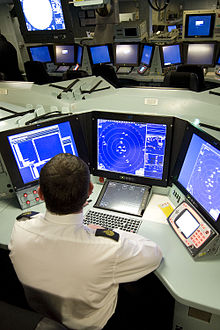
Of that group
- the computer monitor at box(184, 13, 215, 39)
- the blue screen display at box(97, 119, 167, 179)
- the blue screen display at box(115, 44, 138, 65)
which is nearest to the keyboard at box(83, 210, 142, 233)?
the blue screen display at box(97, 119, 167, 179)

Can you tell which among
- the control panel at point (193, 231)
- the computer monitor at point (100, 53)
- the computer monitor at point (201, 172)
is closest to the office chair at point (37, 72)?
the computer monitor at point (100, 53)

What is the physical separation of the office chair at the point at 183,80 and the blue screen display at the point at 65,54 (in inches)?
100.0

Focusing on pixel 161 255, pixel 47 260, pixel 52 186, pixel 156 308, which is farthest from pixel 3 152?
pixel 156 308

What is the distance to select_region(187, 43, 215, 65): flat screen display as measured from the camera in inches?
174

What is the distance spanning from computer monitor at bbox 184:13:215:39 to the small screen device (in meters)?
3.91

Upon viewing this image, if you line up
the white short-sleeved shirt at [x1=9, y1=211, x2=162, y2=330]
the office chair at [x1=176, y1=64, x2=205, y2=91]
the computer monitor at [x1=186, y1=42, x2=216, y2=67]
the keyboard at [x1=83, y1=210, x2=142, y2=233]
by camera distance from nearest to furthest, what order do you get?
the white short-sleeved shirt at [x1=9, y1=211, x2=162, y2=330], the keyboard at [x1=83, y1=210, x2=142, y2=233], the office chair at [x1=176, y1=64, x2=205, y2=91], the computer monitor at [x1=186, y1=42, x2=216, y2=67]

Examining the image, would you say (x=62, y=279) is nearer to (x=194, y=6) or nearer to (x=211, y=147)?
(x=211, y=147)

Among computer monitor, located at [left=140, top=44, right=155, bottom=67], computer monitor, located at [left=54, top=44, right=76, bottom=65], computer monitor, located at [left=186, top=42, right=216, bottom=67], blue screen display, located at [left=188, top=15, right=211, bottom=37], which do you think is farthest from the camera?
computer monitor, located at [left=54, top=44, right=76, bottom=65]

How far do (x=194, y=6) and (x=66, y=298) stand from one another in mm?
11443

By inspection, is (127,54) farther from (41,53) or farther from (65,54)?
(41,53)

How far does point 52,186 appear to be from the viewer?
0.95 m

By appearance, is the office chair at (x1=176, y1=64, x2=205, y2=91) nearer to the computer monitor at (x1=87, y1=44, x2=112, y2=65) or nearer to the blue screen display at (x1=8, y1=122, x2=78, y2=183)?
the computer monitor at (x1=87, y1=44, x2=112, y2=65)

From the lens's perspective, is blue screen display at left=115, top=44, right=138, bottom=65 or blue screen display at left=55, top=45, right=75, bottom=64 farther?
blue screen display at left=55, top=45, right=75, bottom=64

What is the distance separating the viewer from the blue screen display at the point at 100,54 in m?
5.21
